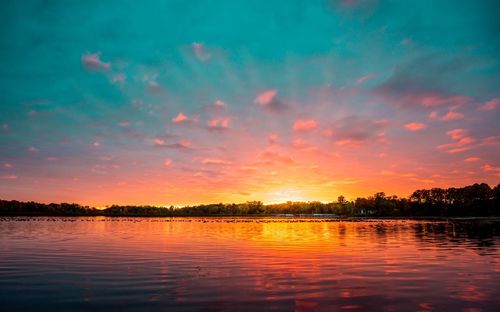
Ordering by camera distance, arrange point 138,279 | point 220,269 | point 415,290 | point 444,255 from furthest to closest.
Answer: point 444,255
point 220,269
point 138,279
point 415,290

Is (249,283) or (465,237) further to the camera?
(465,237)

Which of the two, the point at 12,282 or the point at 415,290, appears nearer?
the point at 415,290

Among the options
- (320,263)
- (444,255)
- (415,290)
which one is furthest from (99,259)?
(444,255)

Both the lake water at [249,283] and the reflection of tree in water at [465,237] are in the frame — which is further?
the reflection of tree in water at [465,237]

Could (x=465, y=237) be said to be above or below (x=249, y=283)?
below

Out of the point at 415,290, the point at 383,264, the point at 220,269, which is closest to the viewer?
the point at 415,290

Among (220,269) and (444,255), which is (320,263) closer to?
(220,269)

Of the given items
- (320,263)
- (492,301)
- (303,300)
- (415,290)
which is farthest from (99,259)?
(492,301)

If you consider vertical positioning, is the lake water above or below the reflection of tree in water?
above

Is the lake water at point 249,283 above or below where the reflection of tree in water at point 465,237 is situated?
above

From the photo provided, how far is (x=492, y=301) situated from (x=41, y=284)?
22.3 meters

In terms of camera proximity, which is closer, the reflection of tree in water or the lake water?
the lake water

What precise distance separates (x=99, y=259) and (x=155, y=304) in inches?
721

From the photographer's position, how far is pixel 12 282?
2125cm
